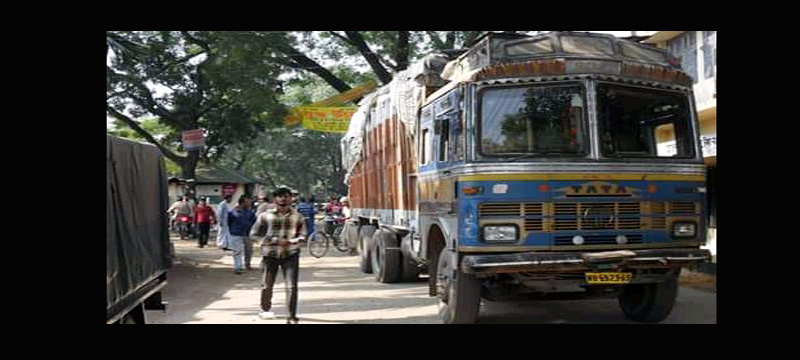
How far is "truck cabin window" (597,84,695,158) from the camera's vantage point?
23.1 ft

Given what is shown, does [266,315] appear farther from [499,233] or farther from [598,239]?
[598,239]

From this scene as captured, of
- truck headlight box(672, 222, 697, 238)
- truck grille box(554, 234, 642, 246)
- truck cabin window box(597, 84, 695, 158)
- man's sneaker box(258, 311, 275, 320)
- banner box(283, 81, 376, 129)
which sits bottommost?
man's sneaker box(258, 311, 275, 320)

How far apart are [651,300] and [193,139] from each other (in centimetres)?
1894

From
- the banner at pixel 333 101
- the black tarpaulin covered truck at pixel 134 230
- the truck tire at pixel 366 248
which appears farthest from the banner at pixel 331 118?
the black tarpaulin covered truck at pixel 134 230

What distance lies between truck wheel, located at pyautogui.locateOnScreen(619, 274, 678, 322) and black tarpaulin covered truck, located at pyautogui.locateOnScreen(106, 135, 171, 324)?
4.97 metres

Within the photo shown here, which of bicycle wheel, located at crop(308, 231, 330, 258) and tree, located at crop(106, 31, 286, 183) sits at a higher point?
tree, located at crop(106, 31, 286, 183)

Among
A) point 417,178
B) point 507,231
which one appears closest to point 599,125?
point 507,231

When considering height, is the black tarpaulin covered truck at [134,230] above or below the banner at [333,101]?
below

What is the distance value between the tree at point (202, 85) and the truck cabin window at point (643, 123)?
14363 millimetres

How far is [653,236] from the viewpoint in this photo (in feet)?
23.0

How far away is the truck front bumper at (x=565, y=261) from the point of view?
6625 mm

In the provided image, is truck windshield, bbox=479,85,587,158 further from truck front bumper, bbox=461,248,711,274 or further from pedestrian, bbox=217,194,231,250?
pedestrian, bbox=217,194,231,250

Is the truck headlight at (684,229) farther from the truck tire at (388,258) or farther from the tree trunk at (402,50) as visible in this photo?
the tree trunk at (402,50)

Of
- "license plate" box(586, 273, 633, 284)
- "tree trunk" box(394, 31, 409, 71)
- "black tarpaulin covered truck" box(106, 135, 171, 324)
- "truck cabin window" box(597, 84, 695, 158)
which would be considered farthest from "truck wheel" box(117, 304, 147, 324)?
"tree trunk" box(394, 31, 409, 71)
